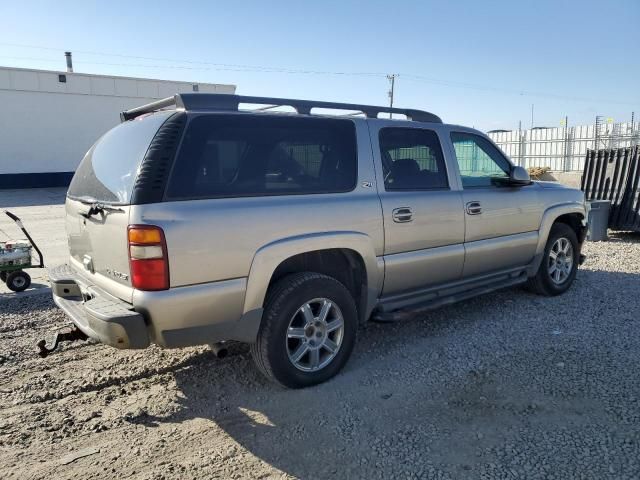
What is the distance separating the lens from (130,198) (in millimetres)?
2949

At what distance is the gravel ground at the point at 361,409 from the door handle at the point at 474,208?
3.65ft

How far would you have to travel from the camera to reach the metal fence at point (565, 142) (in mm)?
23766

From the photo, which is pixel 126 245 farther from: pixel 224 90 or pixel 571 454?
pixel 224 90

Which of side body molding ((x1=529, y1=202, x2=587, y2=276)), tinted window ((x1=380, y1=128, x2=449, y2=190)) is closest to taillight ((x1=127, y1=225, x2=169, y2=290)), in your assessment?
tinted window ((x1=380, y1=128, x2=449, y2=190))

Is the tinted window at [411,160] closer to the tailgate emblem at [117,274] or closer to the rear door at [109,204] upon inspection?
the rear door at [109,204]

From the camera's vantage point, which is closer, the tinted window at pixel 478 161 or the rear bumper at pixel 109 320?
the rear bumper at pixel 109 320

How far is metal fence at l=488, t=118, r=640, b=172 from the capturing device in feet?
78.0

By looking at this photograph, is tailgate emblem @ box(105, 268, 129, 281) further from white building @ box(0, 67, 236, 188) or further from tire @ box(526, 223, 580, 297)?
white building @ box(0, 67, 236, 188)

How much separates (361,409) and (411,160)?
2140mm

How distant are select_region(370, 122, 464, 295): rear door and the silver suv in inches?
0.5

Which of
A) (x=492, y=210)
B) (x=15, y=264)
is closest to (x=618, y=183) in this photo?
(x=492, y=210)

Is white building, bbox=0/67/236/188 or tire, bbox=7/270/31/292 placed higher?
white building, bbox=0/67/236/188

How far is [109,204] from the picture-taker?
3131 millimetres

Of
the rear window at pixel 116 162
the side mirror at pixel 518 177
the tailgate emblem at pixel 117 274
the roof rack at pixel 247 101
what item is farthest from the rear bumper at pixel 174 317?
the side mirror at pixel 518 177
